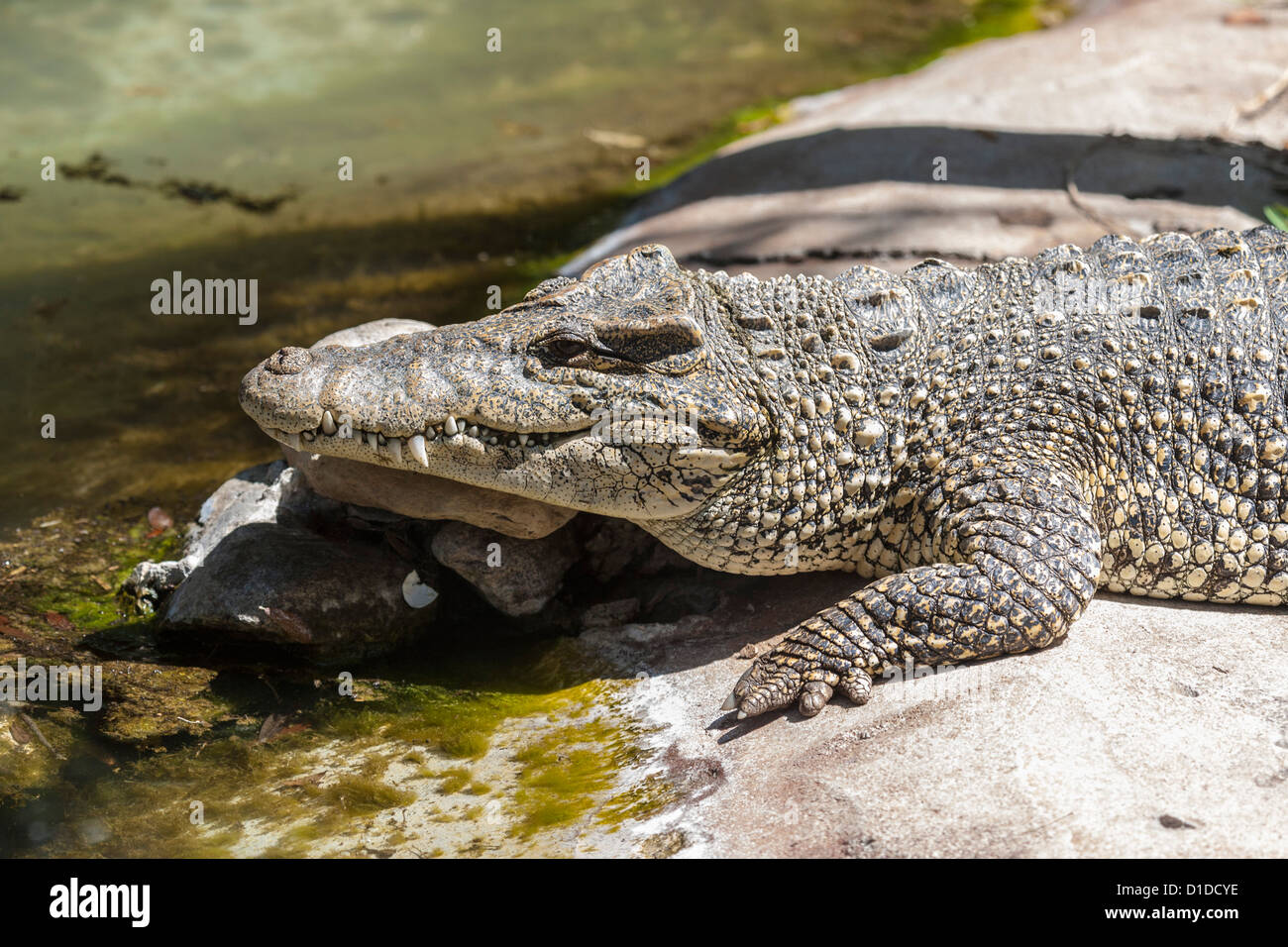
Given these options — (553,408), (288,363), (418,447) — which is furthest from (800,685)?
(288,363)

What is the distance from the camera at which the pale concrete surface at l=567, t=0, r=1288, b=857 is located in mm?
3271

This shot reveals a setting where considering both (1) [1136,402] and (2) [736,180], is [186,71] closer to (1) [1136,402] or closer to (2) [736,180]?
(2) [736,180]

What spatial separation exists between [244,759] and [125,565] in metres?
1.67

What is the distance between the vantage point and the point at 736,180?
26.3 ft

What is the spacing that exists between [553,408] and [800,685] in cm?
132

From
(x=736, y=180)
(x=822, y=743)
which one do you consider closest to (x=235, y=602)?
(x=822, y=743)

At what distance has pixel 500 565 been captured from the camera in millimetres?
4742

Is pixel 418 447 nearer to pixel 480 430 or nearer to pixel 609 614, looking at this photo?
pixel 480 430

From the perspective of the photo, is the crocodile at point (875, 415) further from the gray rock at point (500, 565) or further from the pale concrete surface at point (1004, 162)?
the pale concrete surface at point (1004, 162)

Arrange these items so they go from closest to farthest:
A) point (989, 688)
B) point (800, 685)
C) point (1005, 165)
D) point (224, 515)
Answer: point (989, 688) < point (800, 685) < point (224, 515) < point (1005, 165)

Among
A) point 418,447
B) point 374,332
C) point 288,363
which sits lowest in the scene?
point 418,447

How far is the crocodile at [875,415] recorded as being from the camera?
4199 millimetres

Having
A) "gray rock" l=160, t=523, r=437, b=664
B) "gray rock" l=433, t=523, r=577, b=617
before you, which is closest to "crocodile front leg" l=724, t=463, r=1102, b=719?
"gray rock" l=433, t=523, r=577, b=617

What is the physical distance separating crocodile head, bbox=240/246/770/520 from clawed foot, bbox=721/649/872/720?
713 mm
